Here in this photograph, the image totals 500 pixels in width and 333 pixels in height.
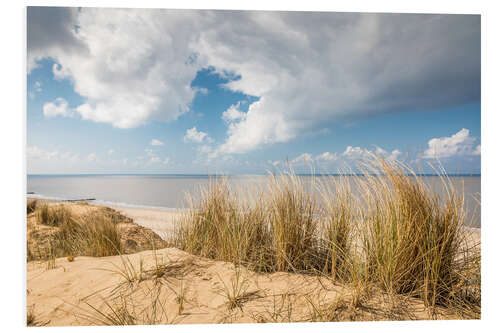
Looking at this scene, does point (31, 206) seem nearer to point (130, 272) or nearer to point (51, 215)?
point (51, 215)

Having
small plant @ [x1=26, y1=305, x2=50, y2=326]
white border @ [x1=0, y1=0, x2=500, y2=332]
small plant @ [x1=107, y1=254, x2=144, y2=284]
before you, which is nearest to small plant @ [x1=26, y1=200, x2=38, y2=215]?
white border @ [x1=0, y1=0, x2=500, y2=332]

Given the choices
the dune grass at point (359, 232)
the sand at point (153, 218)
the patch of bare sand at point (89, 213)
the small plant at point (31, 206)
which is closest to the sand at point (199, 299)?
the dune grass at point (359, 232)

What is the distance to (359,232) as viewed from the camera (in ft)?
Answer: 5.98

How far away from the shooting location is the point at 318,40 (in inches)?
101

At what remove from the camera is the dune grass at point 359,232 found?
1.65 m

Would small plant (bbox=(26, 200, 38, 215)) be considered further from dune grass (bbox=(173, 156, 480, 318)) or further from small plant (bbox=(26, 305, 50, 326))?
dune grass (bbox=(173, 156, 480, 318))

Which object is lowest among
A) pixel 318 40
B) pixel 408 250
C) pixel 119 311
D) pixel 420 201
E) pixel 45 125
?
pixel 119 311

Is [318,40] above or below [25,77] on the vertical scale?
above

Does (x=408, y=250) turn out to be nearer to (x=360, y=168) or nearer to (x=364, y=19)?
(x=360, y=168)

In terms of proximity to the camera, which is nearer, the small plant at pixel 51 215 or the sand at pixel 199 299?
the sand at pixel 199 299

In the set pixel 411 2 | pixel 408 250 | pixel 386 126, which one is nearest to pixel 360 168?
pixel 408 250

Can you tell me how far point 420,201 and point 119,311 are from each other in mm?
2082

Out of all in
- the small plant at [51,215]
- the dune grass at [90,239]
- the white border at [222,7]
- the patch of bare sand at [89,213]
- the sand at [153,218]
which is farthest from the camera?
the sand at [153,218]

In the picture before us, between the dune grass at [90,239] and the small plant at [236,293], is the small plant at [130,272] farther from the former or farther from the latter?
the small plant at [236,293]
